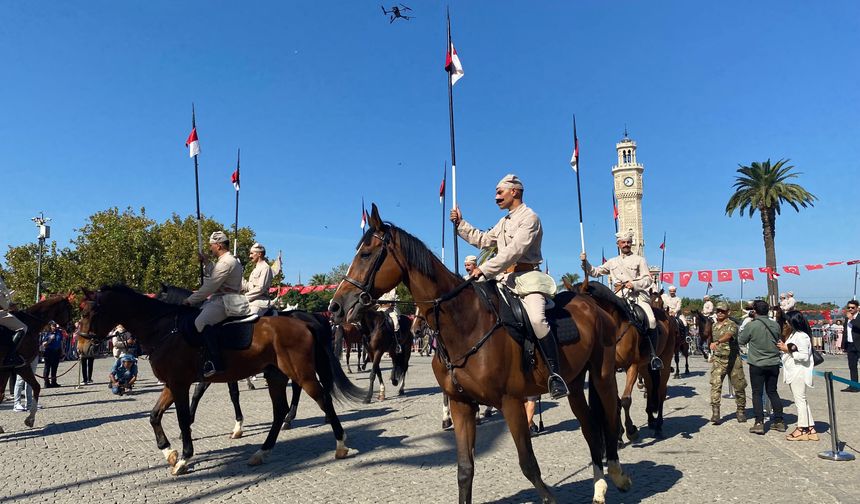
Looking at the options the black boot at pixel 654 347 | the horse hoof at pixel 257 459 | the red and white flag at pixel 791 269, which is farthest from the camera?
the red and white flag at pixel 791 269

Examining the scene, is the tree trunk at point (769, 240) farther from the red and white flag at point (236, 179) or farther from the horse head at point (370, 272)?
the horse head at point (370, 272)

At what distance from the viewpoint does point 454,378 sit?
4848 mm

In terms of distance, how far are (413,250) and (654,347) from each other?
6.08 m

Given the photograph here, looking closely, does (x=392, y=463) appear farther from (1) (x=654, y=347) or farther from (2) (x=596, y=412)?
(1) (x=654, y=347)

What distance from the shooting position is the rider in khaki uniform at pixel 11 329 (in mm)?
9910

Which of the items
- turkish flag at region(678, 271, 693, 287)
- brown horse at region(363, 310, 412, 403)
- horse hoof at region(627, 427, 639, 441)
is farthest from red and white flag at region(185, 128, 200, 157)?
turkish flag at region(678, 271, 693, 287)

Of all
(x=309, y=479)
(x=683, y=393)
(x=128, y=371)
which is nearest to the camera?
(x=309, y=479)

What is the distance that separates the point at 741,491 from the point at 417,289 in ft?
13.3

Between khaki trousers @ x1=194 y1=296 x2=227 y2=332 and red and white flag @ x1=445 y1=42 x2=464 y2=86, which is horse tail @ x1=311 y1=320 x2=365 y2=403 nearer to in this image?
khaki trousers @ x1=194 y1=296 x2=227 y2=332

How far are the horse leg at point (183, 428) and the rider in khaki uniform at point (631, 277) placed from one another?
20.2ft

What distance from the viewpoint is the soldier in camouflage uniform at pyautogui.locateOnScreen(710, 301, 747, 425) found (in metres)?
10.0

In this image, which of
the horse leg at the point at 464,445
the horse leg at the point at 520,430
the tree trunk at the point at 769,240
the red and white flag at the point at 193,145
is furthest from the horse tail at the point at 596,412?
the tree trunk at the point at 769,240

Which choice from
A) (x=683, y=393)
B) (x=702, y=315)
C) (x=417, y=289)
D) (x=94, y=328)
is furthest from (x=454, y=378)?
(x=702, y=315)

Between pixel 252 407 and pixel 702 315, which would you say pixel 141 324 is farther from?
pixel 702 315
